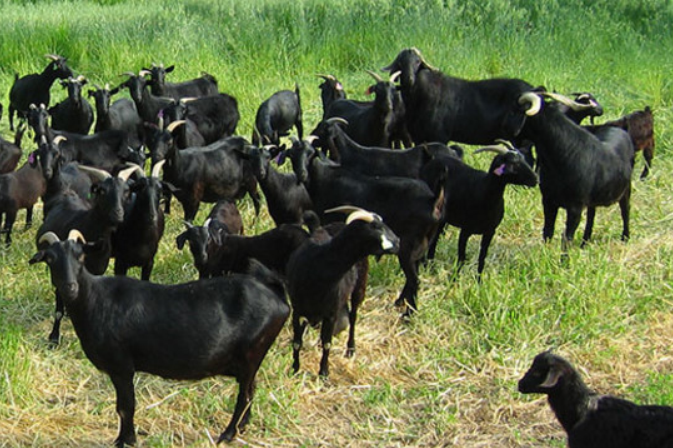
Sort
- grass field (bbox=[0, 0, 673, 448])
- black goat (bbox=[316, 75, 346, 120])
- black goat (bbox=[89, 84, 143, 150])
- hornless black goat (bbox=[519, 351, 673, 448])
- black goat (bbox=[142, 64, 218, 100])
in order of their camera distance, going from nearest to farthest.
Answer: hornless black goat (bbox=[519, 351, 673, 448]), grass field (bbox=[0, 0, 673, 448]), black goat (bbox=[89, 84, 143, 150]), black goat (bbox=[316, 75, 346, 120]), black goat (bbox=[142, 64, 218, 100])

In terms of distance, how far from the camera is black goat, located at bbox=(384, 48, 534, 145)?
9820 mm

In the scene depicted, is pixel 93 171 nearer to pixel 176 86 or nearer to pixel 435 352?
pixel 435 352

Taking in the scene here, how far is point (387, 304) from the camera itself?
24.5 ft

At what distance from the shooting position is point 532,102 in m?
7.93

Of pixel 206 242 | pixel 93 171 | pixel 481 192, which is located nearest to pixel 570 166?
pixel 481 192

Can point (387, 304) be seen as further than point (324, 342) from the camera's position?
Yes

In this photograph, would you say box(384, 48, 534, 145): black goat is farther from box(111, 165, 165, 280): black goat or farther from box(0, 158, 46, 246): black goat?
box(0, 158, 46, 246): black goat

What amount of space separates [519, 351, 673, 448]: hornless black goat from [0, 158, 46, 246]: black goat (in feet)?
17.8

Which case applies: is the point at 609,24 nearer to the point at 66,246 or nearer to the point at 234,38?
the point at 234,38

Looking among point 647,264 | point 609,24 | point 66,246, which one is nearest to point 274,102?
point 647,264

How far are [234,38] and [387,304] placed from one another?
28.5 ft

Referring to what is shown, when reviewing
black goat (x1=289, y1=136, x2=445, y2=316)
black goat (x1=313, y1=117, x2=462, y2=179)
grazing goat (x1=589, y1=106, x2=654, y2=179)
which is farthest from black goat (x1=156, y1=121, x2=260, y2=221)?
grazing goat (x1=589, y1=106, x2=654, y2=179)

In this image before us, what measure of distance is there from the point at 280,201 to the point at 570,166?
8.50 feet

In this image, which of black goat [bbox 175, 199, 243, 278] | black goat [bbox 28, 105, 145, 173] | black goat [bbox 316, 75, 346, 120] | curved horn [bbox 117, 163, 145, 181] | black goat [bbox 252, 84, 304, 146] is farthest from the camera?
black goat [bbox 316, 75, 346, 120]
